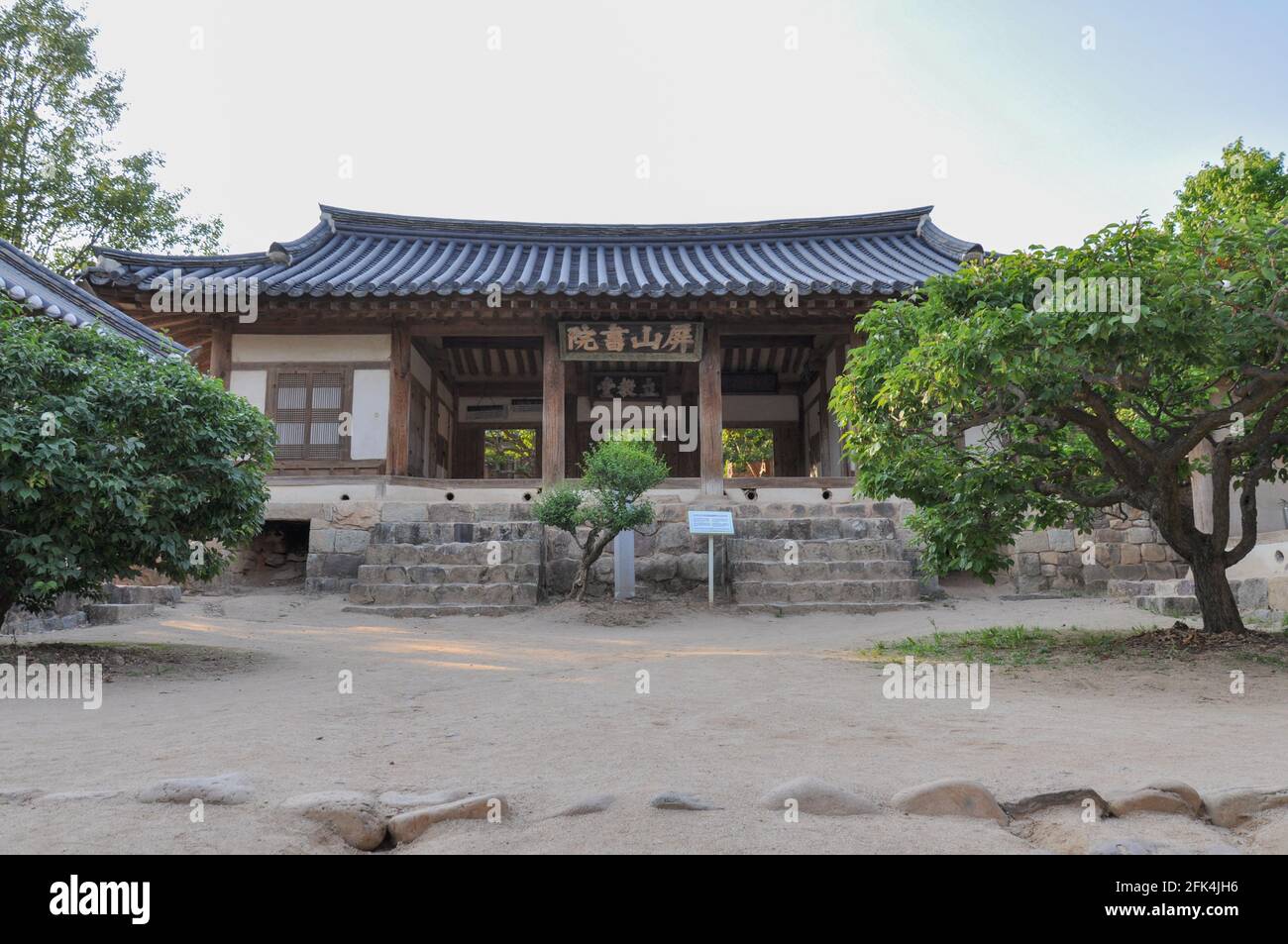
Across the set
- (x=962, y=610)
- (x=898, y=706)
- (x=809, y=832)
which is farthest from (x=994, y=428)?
(x=809, y=832)

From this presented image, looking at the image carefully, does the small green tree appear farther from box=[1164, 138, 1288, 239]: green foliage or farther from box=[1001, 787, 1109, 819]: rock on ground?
box=[1164, 138, 1288, 239]: green foliage

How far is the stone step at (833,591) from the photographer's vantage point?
10414 millimetres

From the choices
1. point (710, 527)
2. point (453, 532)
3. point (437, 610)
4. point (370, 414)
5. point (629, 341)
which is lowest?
point (437, 610)

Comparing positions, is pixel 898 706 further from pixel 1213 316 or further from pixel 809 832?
pixel 1213 316

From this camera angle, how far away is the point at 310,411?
13.5 m

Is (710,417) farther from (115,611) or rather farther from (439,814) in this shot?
(439,814)

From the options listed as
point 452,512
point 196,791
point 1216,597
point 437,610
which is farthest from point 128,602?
point 1216,597

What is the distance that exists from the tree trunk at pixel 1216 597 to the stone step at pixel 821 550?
4566mm

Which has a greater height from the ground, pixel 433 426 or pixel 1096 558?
pixel 433 426

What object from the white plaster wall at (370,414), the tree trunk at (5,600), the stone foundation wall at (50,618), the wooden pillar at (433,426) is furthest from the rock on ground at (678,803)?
the wooden pillar at (433,426)

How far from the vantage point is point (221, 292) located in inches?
497

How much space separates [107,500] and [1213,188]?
57.3 feet

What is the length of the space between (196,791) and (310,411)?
37.5 feet

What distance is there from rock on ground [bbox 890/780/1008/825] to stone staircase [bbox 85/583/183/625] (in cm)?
806
